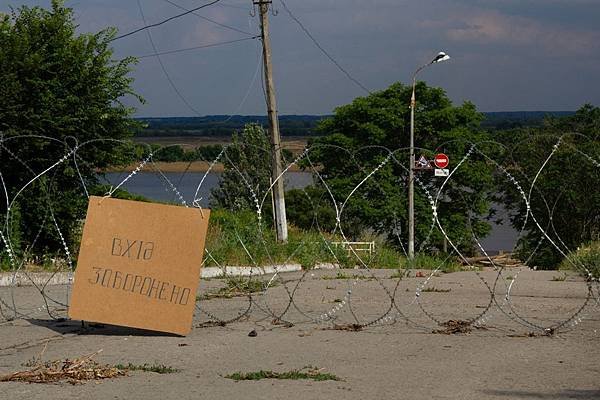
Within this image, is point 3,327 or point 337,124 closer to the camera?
point 3,327

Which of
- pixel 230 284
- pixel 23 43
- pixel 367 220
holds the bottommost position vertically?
pixel 367 220

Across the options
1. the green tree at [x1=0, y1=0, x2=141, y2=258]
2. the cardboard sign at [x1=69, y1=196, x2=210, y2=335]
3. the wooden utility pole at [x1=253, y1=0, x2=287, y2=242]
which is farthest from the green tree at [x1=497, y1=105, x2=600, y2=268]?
the cardboard sign at [x1=69, y1=196, x2=210, y2=335]

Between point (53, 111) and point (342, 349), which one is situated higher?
point (53, 111)

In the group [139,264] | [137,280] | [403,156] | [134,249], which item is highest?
[134,249]

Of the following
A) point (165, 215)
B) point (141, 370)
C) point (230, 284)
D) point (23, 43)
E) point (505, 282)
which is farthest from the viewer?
point (23, 43)

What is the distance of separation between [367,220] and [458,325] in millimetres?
38689

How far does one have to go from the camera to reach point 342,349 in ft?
35.9

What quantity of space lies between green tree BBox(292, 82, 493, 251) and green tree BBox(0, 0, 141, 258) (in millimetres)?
27441

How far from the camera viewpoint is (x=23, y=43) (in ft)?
71.4

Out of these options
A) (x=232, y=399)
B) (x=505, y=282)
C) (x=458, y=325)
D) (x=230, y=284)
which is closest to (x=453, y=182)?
(x=505, y=282)

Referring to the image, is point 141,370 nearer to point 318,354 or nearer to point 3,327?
point 318,354

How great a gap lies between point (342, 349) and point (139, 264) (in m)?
2.45

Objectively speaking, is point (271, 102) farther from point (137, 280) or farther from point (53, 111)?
point (137, 280)

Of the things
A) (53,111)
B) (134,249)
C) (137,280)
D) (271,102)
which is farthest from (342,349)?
(271,102)
